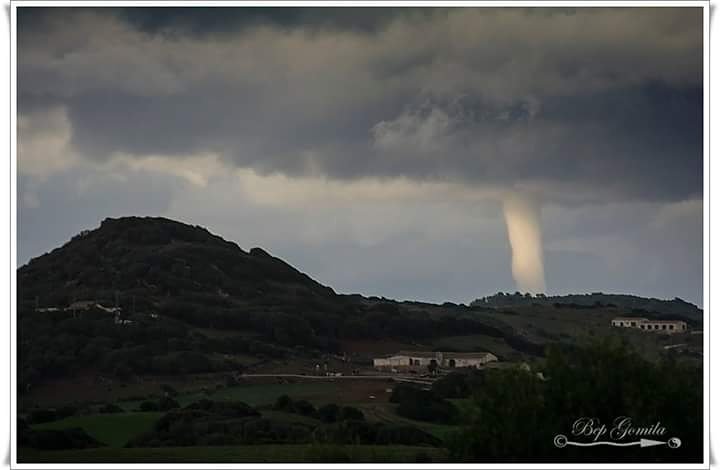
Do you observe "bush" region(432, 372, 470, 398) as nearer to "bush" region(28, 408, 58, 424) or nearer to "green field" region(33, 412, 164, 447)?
"green field" region(33, 412, 164, 447)

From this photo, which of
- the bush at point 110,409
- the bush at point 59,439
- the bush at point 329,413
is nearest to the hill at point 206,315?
the bush at point 110,409

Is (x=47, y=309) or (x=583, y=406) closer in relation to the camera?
(x=583, y=406)

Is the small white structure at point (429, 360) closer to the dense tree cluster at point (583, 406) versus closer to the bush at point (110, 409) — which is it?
the bush at point (110, 409)

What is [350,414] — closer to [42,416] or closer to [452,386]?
[452,386]

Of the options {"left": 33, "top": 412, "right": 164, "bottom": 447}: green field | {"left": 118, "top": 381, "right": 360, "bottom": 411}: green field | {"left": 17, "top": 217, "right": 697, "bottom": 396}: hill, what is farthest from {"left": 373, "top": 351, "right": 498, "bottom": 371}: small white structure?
{"left": 33, "top": 412, "right": 164, "bottom": 447}: green field

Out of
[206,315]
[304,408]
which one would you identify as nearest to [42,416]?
[304,408]
